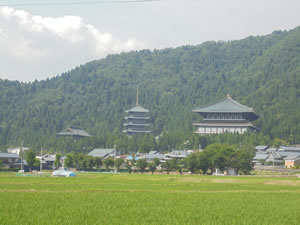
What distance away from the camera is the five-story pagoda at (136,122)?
186 m

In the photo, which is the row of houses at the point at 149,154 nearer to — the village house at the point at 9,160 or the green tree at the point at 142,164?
the green tree at the point at 142,164

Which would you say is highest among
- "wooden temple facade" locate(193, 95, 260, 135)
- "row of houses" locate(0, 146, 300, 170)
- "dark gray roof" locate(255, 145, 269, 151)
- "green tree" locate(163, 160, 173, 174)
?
"wooden temple facade" locate(193, 95, 260, 135)

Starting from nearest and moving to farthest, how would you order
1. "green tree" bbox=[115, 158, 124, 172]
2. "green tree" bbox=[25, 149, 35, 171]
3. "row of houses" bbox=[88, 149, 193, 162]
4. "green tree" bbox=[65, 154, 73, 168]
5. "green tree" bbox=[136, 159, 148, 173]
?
"green tree" bbox=[136, 159, 148, 173] → "green tree" bbox=[25, 149, 35, 171] → "green tree" bbox=[115, 158, 124, 172] → "green tree" bbox=[65, 154, 73, 168] → "row of houses" bbox=[88, 149, 193, 162]

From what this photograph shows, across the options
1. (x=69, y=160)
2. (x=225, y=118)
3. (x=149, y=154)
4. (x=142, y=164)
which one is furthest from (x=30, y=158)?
(x=225, y=118)

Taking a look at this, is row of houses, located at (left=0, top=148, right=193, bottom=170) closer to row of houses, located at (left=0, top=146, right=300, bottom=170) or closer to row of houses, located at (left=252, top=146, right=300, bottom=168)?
row of houses, located at (left=0, top=146, right=300, bottom=170)

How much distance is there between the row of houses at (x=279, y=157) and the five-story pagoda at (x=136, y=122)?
66.5m

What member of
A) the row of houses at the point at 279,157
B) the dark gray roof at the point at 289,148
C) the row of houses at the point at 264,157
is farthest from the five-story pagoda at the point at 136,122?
the dark gray roof at the point at 289,148

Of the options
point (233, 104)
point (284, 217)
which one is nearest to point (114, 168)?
point (233, 104)

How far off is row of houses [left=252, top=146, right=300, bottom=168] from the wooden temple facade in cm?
2774

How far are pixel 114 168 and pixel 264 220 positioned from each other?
298ft

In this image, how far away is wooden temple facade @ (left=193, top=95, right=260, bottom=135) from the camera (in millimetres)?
153500

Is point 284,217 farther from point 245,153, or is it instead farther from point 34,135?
point 34,135

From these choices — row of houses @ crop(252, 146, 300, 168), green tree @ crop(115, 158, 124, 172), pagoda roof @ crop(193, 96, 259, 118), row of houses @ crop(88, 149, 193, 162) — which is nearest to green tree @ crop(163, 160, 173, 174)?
green tree @ crop(115, 158, 124, 172)

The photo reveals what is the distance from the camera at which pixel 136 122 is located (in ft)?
615
